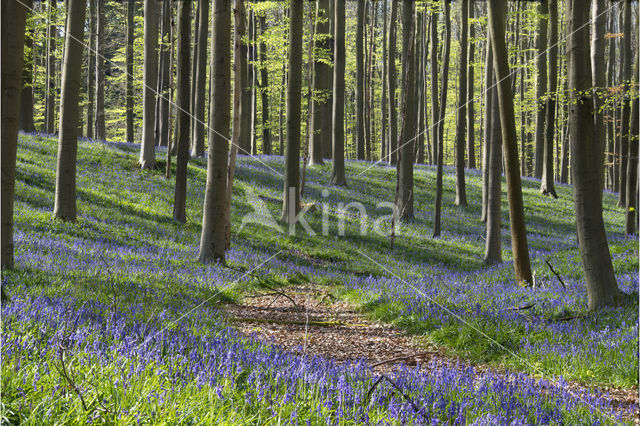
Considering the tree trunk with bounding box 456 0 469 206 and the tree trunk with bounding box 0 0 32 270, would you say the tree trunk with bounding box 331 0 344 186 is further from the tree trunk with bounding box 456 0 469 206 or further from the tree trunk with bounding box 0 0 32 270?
the tree trunk with bounding box 0 0 32 270

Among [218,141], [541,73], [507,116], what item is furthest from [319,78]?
[507,116]

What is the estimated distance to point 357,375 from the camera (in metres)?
3.59

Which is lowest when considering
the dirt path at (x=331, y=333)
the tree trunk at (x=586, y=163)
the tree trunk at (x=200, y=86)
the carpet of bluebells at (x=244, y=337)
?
the dirt path at (x=331, y=333)

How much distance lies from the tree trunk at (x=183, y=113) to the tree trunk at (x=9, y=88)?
25.1ft

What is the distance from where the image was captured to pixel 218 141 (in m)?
9.82

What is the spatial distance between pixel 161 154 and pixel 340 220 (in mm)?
9845

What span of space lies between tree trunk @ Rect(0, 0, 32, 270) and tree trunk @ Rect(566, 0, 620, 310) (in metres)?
7.01

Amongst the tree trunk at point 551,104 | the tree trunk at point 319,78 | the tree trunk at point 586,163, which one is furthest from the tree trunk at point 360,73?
the tree trunk at point 586,163

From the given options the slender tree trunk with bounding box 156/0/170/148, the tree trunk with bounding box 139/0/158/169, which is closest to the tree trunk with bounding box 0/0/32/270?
the tree trunk with bounding box 139/0/158/169

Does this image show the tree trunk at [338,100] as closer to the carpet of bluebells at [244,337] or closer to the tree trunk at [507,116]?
the carpet of bluebells at [244,337]

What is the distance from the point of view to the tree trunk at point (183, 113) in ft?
44.4

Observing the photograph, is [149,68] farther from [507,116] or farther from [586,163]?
[586,163]

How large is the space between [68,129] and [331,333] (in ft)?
27.9

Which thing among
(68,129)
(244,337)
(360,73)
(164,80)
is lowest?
(244,337)
